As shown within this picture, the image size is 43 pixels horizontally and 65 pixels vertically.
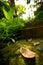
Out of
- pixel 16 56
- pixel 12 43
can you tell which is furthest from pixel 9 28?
pixel 16 56

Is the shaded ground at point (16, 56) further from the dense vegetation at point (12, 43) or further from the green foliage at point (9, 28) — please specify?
the green foliage at point (9, 28)

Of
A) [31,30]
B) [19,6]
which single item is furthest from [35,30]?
[19,6]

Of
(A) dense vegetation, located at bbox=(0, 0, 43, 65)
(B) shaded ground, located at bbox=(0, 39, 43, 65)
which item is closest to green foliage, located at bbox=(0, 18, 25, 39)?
(A) dense vegetation, located at bbox=(0, 0, 43, 65)

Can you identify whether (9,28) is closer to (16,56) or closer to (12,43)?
(12,43)

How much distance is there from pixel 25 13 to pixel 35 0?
149cm

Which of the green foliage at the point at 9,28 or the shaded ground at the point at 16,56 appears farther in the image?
the green foliage at the point at 9,28

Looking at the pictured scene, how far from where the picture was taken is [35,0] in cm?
1370

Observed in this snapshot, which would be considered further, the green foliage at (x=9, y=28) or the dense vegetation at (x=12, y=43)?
the green foliage at (x=9, y=28)

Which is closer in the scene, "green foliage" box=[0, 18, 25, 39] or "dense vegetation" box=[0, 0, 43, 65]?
"dense vegetation" box=[0, 0, 43, 65]

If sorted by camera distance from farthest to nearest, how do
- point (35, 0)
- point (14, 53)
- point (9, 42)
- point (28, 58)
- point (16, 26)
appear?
point (35, 0), point (16, 26), point (9, 42), point (14, 53), point (28, 58)

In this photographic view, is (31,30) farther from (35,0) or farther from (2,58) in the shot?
(35,0)

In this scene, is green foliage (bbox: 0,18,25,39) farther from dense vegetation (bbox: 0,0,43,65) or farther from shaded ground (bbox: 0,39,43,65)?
shaded ground (bbox: 0,39,43,65)

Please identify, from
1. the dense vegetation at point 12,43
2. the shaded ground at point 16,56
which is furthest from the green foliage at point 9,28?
the shaded ground at point 16,56

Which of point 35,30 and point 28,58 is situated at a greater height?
point 28,58
